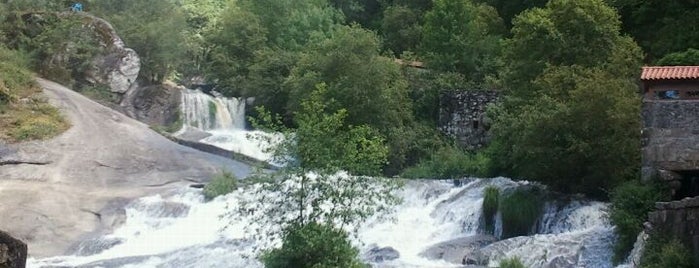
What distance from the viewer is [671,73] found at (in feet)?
70.2

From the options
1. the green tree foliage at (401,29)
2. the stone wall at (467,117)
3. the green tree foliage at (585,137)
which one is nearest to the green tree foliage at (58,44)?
the green tree foliage at (401,29)

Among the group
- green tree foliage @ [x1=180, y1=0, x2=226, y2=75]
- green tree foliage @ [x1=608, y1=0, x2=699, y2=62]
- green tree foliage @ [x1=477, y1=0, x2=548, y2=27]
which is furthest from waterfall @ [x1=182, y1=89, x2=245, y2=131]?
green tree foliage @ [x1=608, y1=0, x2=699, y2=62]

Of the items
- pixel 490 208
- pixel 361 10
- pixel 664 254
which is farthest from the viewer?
pixel 361 10

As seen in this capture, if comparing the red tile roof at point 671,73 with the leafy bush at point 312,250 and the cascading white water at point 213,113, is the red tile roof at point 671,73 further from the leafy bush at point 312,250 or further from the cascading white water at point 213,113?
the cascading white water at point 213,113

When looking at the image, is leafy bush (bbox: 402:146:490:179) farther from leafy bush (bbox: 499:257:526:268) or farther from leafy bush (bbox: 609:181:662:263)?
leafy bush (bbox: 499:257:526:268)

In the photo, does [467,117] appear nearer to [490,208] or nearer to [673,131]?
[490,208]

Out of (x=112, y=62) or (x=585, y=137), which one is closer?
(x=585, y=137)

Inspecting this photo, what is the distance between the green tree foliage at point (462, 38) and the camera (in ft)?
135

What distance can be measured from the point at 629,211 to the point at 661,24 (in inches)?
689

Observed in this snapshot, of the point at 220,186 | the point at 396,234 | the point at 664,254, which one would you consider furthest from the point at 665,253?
the point at 220,186

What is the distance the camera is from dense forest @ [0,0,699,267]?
23125 mm

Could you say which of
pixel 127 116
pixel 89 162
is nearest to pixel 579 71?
pixel 89 162

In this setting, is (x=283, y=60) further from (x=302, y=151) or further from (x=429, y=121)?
(x=302, y=151)

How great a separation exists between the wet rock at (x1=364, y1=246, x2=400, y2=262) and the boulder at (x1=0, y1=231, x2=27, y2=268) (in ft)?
55.1
